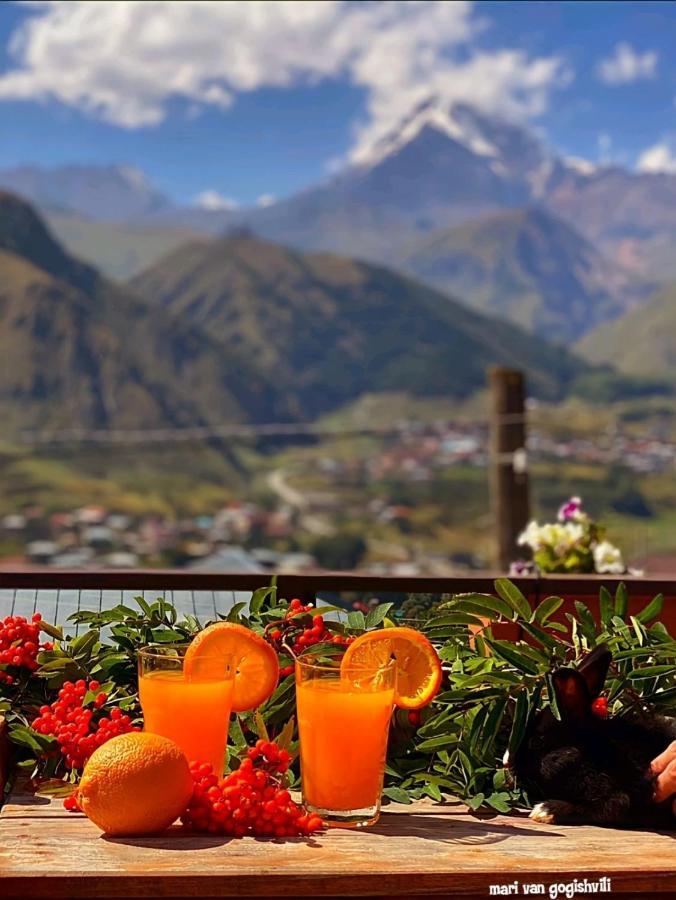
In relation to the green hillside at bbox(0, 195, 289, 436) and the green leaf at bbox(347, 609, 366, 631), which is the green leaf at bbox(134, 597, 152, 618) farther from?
the green hillside at bbox(0, 195, 289, 436)

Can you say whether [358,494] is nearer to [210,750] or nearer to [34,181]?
[210,750]

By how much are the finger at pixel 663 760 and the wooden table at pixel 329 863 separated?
7 centimetres

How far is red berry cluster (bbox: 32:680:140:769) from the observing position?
1.31m

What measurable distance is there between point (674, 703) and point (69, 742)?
0.67 metres

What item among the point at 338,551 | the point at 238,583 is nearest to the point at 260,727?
the point at 238,583

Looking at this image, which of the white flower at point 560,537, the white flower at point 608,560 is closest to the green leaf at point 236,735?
the white flower at point 608,560

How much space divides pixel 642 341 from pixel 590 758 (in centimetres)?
6990

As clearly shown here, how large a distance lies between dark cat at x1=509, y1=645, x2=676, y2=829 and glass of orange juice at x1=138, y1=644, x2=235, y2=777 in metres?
0.32

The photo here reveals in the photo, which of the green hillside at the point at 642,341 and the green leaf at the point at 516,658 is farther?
the green hillside at the point at 642,341

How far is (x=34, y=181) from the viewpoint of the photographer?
106625 mm

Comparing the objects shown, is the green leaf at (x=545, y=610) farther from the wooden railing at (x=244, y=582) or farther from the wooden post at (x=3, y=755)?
the wooden post at (x=3, y=755)

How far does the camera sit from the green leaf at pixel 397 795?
1304 mm

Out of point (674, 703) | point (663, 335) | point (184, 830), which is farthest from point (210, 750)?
point (663, 335)

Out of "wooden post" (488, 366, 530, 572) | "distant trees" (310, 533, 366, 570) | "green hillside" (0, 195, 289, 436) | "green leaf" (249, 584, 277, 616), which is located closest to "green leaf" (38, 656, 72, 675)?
"green leaf" (249, 584, 277, 616)
